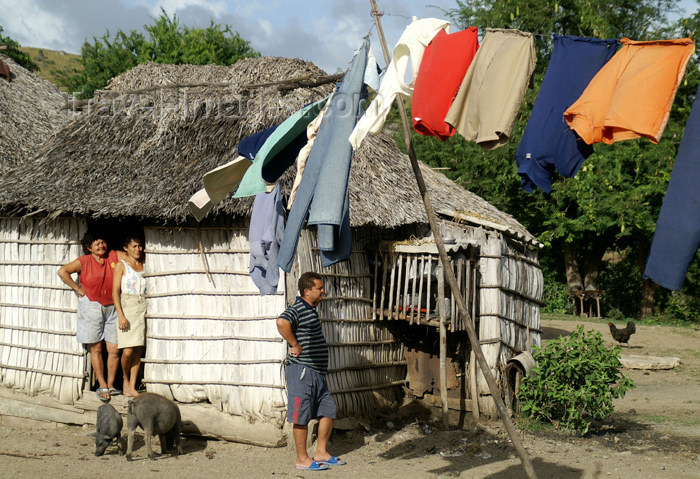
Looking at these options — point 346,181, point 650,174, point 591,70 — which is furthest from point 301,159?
point 650,174

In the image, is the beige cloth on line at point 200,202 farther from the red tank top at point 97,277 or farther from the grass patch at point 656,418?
the grass patch at point 656,418

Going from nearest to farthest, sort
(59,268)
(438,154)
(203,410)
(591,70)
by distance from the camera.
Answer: (591,70) → (203,410) → (59,268) → (438,154)

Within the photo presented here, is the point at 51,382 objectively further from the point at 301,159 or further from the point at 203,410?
the point at 301,159

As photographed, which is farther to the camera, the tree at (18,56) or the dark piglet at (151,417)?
the tree at (18,56)

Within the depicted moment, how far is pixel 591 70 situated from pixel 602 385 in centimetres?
381

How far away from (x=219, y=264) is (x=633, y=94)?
14.5ft

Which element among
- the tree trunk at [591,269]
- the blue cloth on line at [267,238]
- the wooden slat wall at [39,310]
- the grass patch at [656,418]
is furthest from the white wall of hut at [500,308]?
the tree trunk at [591,269]

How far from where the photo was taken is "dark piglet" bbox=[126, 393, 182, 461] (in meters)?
6.41

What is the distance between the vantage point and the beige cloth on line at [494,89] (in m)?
4.50

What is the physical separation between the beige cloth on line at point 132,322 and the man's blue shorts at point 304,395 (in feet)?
7.22

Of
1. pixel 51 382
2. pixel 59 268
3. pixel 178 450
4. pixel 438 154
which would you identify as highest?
pixel 438 154

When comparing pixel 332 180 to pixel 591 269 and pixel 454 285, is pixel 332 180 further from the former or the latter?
pixel 591 269

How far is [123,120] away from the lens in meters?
8.41

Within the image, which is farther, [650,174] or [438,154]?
[438,154]
